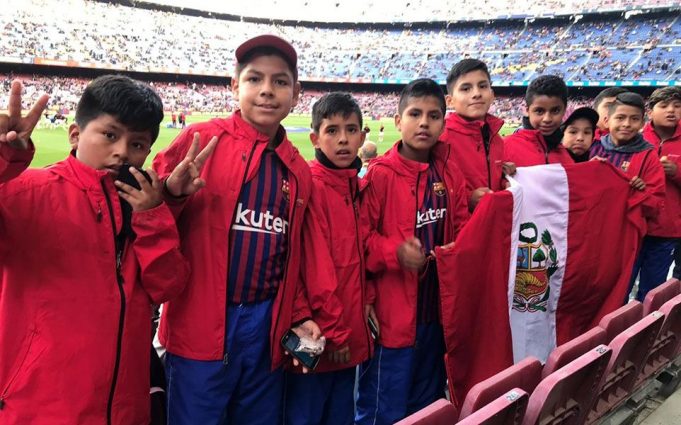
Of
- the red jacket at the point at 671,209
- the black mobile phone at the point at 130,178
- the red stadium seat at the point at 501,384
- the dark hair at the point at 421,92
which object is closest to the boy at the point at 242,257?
the black mobile phone at the point at 130,178

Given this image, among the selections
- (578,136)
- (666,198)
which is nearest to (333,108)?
(578,136)

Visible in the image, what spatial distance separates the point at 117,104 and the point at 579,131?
10.4 feet

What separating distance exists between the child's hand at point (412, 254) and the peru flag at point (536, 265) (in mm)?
303

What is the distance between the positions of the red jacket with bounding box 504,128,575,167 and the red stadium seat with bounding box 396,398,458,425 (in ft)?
7.03

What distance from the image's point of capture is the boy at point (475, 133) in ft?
9.53

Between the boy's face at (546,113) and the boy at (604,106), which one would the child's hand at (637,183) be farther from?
the boy at (604,106)

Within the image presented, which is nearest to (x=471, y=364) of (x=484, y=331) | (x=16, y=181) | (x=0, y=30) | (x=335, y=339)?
(x=484, y=331)

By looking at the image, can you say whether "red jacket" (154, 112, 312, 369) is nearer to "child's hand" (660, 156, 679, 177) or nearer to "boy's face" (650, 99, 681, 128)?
"child's hand" (660, 156, 679, 177)

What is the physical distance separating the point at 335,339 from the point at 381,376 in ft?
2.00

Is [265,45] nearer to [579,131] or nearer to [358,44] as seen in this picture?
[579,131]

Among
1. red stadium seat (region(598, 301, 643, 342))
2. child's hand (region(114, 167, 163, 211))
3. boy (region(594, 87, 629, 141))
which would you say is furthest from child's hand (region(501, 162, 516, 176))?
child's hand (region(114, 167, 163, 211))

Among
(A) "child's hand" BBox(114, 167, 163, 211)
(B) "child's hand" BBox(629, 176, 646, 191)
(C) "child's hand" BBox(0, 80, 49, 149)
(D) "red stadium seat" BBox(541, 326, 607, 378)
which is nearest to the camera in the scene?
(C) "child's hand" BBox(0, 80, 49, 149)

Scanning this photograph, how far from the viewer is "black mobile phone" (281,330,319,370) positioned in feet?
6.33

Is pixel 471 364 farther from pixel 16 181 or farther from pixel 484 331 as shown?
pixel 16 181
